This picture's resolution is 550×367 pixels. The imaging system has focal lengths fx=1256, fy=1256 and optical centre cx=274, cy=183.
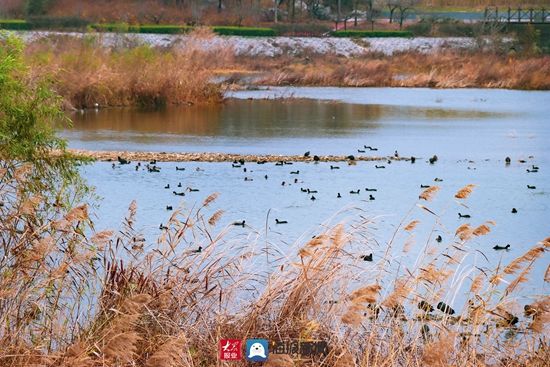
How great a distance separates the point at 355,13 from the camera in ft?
315

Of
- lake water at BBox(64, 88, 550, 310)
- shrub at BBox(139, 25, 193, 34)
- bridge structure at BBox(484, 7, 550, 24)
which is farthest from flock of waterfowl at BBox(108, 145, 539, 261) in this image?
bridge structure at BBox(484, 7, 550, 24)

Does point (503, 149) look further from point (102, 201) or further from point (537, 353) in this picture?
point (537, 353)

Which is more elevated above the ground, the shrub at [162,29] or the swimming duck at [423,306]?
the shrub at [162,29]

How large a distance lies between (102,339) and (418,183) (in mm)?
15869

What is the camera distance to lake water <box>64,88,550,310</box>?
734 inches

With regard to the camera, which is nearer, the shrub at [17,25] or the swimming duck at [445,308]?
the swimming duck at [445,308]

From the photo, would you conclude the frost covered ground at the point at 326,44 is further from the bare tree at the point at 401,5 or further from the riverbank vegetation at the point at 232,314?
the riverbank vegetation at the point at 232,314

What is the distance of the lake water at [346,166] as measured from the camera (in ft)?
61.2

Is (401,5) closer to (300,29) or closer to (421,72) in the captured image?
(300,29)

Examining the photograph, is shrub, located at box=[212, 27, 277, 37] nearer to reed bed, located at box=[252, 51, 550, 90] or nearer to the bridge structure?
reed bed, located at box=[252, 51, 550, 90]

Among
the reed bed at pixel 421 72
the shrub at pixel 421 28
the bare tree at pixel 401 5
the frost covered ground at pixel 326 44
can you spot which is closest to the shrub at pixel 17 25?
the frost covered ground at pixel 326 44

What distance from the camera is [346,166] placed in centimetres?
2698

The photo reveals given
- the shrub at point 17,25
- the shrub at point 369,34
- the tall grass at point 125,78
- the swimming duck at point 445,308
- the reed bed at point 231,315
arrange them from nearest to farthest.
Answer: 1. the reed bed at point 231,315
2. the swimming duck at point 445,308
3. the tall grass at point 125,78
4. the shrub at point 17,25
5. the shrub at point 369,34

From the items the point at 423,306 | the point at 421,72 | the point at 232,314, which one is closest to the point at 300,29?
the point at 421,72
